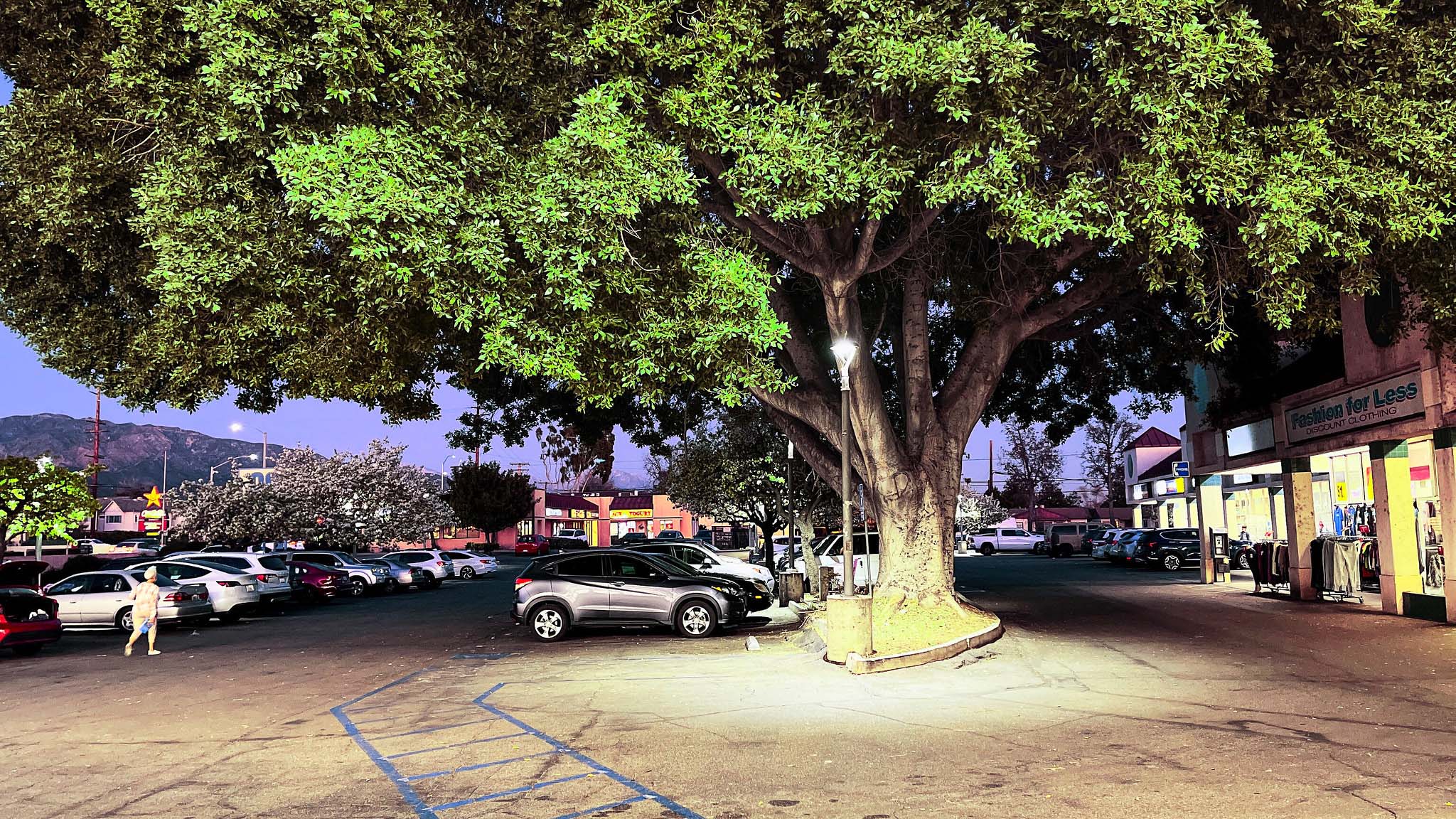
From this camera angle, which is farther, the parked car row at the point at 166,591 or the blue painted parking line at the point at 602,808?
the parked car row at the point at 166,591

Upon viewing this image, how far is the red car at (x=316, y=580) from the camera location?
30656 mm

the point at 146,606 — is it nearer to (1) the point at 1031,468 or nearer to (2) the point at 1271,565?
(2) the point at 1271,565

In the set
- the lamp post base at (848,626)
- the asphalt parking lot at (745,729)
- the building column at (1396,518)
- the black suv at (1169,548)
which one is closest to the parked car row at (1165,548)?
the black suv at (1169,548)

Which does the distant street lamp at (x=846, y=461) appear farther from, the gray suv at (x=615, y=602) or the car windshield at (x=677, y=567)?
the car windshield at (x=677, y=567)

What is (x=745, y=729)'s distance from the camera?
32.4ft

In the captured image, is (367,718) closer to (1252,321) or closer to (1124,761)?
(1124,761)

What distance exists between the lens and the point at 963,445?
1786cm

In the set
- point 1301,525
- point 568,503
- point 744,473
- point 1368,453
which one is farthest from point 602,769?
point 568,503

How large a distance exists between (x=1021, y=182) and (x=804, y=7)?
3090 millimetres

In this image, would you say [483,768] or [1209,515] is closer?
[483,768]

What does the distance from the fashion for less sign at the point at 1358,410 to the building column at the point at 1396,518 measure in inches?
24.5

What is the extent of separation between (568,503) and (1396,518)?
3613 inches

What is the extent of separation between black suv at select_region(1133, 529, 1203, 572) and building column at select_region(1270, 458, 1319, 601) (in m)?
18.2

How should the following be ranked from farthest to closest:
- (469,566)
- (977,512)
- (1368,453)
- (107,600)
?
(977,512), (469,566), (1368,453), (107,600)
